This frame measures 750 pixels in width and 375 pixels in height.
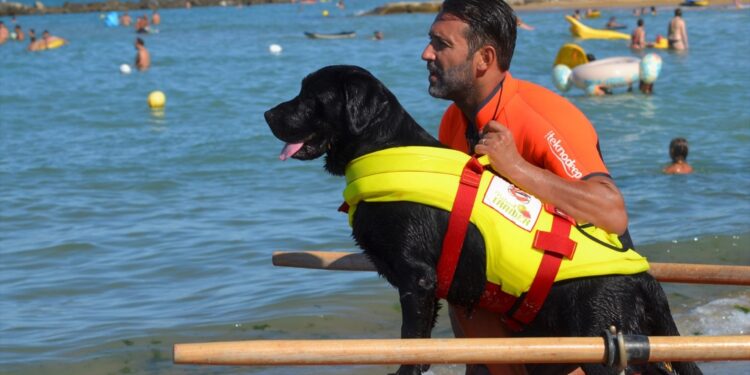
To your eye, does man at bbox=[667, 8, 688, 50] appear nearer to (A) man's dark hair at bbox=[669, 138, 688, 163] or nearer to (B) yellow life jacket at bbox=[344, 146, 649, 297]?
(A) man's dark hair at bbox=[669, 138, 688, 163]

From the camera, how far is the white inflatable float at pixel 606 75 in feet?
75.6

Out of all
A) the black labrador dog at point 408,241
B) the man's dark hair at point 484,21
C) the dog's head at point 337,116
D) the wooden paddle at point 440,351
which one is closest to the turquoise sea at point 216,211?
the black labrador dog at point 408,241

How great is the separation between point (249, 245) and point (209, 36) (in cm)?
4045

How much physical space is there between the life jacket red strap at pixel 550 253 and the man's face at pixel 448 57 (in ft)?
2.14

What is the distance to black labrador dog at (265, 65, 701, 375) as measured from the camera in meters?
3.82

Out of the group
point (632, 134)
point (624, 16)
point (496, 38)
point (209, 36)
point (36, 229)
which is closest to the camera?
point (496, 38)

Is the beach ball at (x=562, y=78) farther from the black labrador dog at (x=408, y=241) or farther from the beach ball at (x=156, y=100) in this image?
the black labrador dog at (x=408, y=241)

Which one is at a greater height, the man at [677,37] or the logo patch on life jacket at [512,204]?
the logo patch on life jacket at [512,204]

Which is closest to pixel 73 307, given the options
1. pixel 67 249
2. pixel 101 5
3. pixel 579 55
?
pixel 67 249

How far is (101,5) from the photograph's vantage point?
314 ft

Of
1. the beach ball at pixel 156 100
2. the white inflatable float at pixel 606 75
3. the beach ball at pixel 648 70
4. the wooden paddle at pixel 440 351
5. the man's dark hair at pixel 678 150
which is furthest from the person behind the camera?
the beach ball at pixel 156 100

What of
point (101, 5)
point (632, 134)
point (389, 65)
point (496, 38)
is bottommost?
point (101, 5)

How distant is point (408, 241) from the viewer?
12.5 feet

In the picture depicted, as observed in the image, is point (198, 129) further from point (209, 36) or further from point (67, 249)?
point (209, 36)
